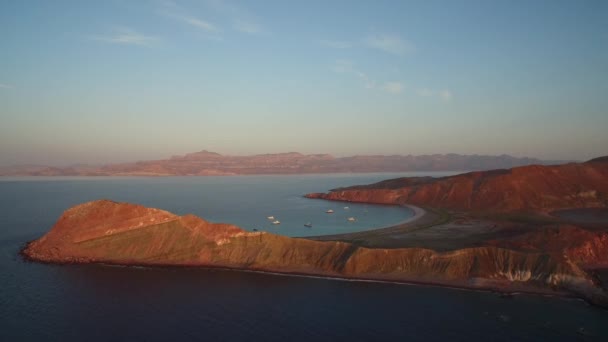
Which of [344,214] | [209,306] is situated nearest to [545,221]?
[344,214]

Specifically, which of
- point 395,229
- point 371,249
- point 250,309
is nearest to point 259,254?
point 371,249

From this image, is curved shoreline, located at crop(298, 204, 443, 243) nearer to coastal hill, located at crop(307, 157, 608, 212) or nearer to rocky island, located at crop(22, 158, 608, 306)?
rocky island, located at crop(22, 158, 608, 306)

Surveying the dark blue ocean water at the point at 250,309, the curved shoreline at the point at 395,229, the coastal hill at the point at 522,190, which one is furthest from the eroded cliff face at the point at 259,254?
the coastal hill at the point at 522,190

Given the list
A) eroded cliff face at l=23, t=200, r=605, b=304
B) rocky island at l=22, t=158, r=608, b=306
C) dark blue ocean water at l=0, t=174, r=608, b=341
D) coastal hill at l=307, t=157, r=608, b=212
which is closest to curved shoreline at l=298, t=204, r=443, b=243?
rocky island at l=22, t=158, r=608, b=306

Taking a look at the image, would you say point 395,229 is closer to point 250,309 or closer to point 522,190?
point 250,309

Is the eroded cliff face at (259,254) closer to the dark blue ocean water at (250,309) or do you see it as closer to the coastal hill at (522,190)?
the dark blue ocean water at (250,309)

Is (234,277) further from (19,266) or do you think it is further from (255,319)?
(19,266)
